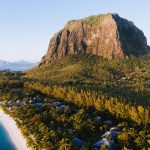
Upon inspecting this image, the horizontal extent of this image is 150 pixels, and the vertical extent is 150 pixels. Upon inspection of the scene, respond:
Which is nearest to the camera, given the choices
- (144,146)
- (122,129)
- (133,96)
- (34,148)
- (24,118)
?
(144,146)

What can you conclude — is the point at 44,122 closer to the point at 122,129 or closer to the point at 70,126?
the point at 70,126

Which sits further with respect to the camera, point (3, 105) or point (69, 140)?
point (3, 105)

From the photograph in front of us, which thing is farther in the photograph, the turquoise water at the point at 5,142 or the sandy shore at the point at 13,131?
the turquoise water at the point at 5,142

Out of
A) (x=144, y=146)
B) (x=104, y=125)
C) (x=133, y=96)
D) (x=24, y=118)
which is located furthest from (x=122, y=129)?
(x=133, y=96)

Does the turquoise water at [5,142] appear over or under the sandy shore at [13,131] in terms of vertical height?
under

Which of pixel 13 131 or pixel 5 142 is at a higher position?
pixel 13 131

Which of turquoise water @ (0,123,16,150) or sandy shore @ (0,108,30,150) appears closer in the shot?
sandy shore @ (0,108,30,150)

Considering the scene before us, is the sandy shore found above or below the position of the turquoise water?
above

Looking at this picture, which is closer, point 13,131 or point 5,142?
point 5,142
